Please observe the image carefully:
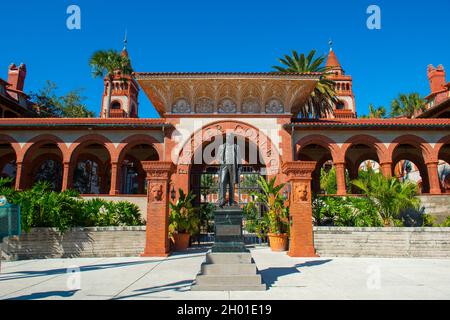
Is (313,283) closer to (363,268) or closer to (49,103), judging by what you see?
(363,268)

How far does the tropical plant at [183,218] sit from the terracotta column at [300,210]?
4.54 metres

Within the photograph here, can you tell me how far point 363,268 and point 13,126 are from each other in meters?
19.4

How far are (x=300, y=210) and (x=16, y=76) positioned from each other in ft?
112

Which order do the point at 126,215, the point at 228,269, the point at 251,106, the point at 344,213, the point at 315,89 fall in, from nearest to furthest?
the point at 228,269 < the point at 126,215 < the point at 344,213 < the point at 251,106 < the point at 315,89

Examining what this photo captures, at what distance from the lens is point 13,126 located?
17391mm

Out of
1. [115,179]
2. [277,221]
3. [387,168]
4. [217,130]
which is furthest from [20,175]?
[387,168]

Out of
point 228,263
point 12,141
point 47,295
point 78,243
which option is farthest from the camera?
point 12,141

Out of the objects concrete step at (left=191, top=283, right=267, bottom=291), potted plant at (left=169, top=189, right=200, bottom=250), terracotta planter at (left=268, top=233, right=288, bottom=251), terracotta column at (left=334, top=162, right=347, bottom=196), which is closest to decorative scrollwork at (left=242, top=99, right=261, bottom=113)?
terracotta column at (left=334, top=162, right=347, bottom=196)

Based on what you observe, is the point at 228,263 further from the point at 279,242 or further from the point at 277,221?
the point at 277,221

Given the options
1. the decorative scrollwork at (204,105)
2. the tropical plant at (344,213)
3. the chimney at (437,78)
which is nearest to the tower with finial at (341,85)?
the chimney at (437,78)

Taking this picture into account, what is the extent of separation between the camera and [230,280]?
5.98 metres

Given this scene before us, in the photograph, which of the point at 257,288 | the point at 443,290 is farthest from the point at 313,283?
the point at 443,290

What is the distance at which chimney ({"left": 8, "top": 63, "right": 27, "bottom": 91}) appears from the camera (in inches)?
1225

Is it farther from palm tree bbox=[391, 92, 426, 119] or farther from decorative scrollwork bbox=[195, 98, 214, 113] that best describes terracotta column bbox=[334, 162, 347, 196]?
palm tree bbox=[391, 92, 426, 119]
